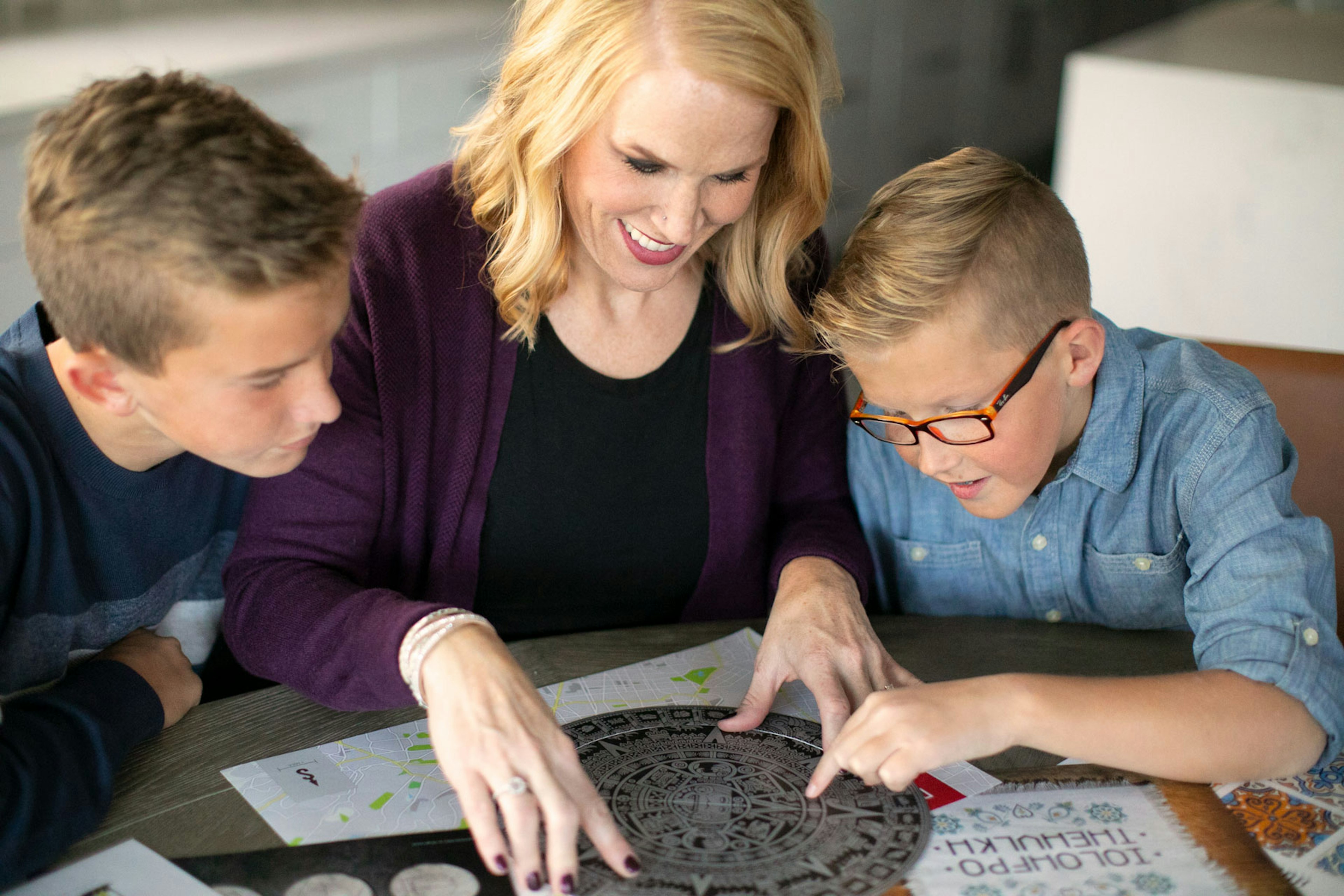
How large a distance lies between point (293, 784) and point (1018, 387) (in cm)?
84

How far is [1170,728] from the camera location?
1084 millimetres

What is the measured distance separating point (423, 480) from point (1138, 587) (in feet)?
2.84

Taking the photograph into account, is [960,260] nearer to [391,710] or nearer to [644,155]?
[644,155]

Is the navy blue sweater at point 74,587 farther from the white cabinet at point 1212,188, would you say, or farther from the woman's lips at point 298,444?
the white cabinet at point 1212,188

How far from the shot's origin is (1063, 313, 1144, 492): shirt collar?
138cm

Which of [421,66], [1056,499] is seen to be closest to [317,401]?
[1056,499]

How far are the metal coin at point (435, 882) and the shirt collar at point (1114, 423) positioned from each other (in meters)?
0.85

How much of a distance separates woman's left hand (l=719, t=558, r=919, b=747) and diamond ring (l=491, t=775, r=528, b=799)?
27 centimetres

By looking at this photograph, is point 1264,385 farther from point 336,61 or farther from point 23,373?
point 336,61

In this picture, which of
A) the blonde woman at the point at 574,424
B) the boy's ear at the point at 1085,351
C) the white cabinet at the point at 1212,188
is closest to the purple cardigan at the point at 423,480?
the blonde woman at the point at 574,424

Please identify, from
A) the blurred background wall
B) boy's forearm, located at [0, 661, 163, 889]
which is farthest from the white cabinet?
boy's forearm, located at [0, 661, 163, 889]

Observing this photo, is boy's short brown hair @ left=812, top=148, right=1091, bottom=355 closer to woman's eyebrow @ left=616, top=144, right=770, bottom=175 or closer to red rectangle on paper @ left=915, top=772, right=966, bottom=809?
woman's eyebrow @ left=616, top=144, right=770, bottom=175

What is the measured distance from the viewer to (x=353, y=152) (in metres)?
3.11

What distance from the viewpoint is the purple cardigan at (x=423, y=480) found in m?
1.19
